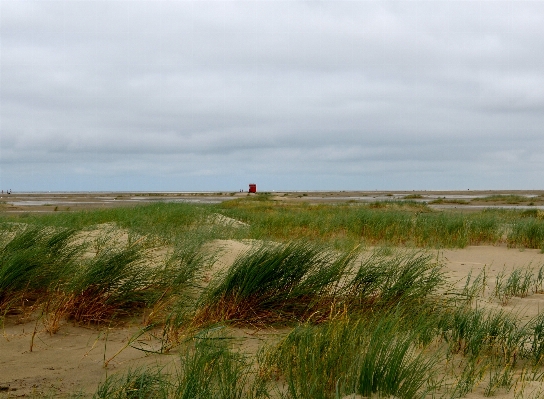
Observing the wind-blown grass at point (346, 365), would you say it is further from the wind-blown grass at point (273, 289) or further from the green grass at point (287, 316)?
the wind-blown grass at point (273, 289)

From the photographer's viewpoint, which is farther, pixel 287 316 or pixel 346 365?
pixel 287 316

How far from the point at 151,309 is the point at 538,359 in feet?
11.9

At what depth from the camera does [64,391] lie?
3.55 metres

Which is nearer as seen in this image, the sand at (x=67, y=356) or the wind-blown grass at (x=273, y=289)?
the sand at (x=67, y=356)

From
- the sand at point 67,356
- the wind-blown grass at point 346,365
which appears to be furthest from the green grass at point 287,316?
the sand at point 67,356

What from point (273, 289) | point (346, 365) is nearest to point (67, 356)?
point (273, 289)

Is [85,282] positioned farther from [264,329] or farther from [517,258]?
[517,258]

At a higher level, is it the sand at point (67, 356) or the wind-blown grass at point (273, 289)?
the wind-blown grass at point (273, 289)

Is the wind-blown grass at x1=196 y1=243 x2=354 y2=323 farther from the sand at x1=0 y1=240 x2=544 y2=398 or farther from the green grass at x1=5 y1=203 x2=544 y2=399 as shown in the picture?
the sand at x1=0 y1=240 x2=544 y2=398

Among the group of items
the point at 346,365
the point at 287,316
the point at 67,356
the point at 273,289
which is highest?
the point at 273,289

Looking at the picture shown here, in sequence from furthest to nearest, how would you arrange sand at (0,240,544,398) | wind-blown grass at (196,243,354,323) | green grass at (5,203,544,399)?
wind-blown grass at (196,243,354,323) < sand at (0,240,544,398) < green grass at (5,203,544,399)

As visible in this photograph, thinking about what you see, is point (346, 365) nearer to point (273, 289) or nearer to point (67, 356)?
A: point (273, 289)

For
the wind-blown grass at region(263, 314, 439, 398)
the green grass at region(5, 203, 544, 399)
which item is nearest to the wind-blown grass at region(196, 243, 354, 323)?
the green grass at region(5, 203, 544, 399)

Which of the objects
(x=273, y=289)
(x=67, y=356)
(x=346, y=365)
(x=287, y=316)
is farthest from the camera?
(x=273, y=289)
